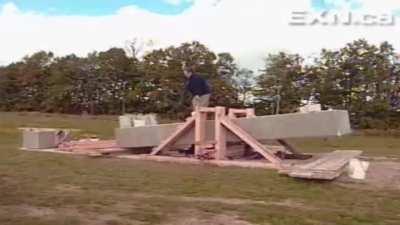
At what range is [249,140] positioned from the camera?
11914 mm

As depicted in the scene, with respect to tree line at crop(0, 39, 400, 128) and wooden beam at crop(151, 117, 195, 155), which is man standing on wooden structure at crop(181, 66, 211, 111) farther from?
tree line at crop(0, 39, 400, 128)

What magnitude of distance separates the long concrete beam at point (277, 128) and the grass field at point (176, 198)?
48.1 inches

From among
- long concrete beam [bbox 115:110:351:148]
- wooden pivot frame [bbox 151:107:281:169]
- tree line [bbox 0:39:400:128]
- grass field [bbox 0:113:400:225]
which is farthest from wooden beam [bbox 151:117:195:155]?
tree line [bbox 0:39:400:128]

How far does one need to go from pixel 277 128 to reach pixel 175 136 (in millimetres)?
2380

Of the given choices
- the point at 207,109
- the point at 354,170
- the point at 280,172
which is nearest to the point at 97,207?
the point at 280,172

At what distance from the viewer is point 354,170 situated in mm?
10094

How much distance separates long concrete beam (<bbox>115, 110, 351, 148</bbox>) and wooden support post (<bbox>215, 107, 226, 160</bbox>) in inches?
12.8

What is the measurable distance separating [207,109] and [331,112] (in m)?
2.66

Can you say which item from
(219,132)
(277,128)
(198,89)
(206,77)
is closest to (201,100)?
(198,89)

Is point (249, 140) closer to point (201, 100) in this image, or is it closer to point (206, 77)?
point (201, 100)

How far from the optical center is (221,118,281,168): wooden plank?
11623 millimetres

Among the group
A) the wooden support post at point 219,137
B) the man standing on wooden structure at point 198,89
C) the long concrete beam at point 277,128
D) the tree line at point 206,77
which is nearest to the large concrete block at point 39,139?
the long concrete beam at point 277,128

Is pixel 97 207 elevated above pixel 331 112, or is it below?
below

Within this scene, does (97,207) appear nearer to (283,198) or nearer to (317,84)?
(283,198)
